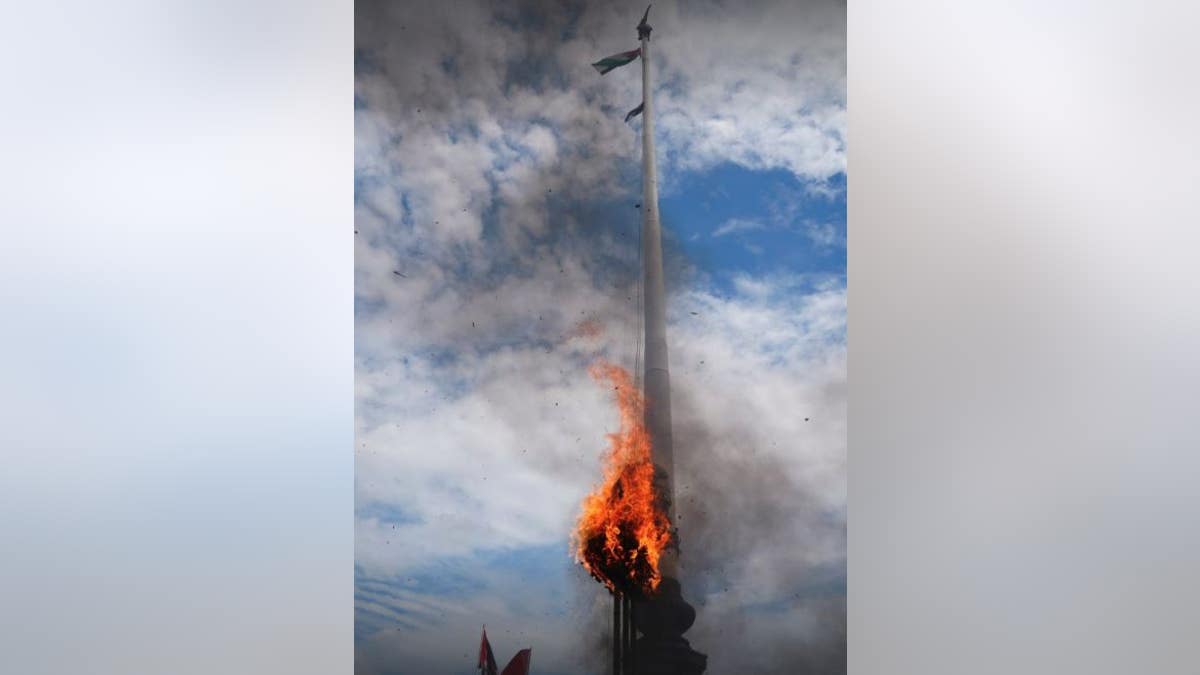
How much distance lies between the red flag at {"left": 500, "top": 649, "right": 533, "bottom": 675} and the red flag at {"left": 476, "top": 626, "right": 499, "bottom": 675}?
0.03 meters

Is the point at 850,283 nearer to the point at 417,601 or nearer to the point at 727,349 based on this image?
the point at 727,349

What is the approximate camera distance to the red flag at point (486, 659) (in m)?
2.10

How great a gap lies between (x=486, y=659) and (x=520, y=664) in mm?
86

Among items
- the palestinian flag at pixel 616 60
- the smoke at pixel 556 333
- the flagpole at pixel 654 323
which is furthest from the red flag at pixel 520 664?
the palestinian flag at pixel 616 60

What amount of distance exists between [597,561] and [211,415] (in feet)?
3.36

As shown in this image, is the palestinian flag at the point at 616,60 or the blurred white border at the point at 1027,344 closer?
the blurred white border at the point at 1027,344

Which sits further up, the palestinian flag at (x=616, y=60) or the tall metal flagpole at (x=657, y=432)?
the palestinian flag at (x=616, y=60)

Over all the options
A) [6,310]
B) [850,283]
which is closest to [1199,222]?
[850,283]

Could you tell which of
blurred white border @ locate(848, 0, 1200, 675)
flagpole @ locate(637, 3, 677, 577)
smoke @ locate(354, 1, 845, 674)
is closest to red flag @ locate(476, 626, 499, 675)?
smoke @ locate(354, 1, 845, 674)

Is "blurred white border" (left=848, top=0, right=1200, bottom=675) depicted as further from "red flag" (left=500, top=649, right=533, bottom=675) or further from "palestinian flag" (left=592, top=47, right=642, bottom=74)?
"red flag" (left=500, top=649, right=533, bottom=675)

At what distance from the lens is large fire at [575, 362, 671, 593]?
2.09m

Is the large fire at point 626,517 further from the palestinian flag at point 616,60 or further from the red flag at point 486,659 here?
the palestinian flag at point 616,60

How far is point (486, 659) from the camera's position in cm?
211

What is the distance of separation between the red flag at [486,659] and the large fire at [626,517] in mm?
315
